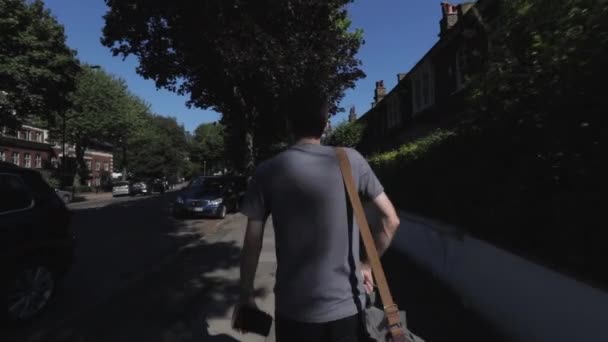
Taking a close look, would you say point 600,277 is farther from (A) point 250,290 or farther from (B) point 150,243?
(B) point 150,243

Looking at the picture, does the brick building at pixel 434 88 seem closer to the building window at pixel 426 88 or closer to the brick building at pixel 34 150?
the building window at pixel 426 88

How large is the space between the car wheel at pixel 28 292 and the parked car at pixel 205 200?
11287 mm

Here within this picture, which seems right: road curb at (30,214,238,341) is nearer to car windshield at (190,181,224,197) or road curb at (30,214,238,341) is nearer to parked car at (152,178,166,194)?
car windshield at (190,181,224,197)

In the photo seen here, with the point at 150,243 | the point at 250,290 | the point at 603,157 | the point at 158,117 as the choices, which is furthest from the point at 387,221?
the point at 158,117

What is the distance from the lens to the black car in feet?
15.2

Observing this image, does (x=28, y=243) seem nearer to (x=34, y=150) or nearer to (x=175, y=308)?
(x=175, y=308)

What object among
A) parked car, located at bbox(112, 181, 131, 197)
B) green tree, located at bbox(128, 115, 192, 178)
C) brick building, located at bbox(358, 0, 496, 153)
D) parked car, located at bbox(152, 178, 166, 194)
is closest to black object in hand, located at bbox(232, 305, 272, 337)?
brick building, located at bbox(358, 0, 496, 153)

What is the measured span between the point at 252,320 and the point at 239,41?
1649 cm

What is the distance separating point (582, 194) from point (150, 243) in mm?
9693

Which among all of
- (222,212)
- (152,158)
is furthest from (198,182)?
(152,158)

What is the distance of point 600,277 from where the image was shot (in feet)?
10.4

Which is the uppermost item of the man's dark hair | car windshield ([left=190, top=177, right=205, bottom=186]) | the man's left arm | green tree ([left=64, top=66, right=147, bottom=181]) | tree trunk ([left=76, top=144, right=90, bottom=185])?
green tree ([left=64, top=66, right=147, bottom=181])

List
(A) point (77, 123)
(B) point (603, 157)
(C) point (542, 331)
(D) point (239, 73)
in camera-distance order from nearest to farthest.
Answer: (B) point (603, 157)
(C) point (542, 331)
(D) point (239, 73)
(A) point (77, 123)

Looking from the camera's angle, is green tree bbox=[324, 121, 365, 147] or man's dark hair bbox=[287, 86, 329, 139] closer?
man's dark hair bbox=[287, 86, 329, 139]
